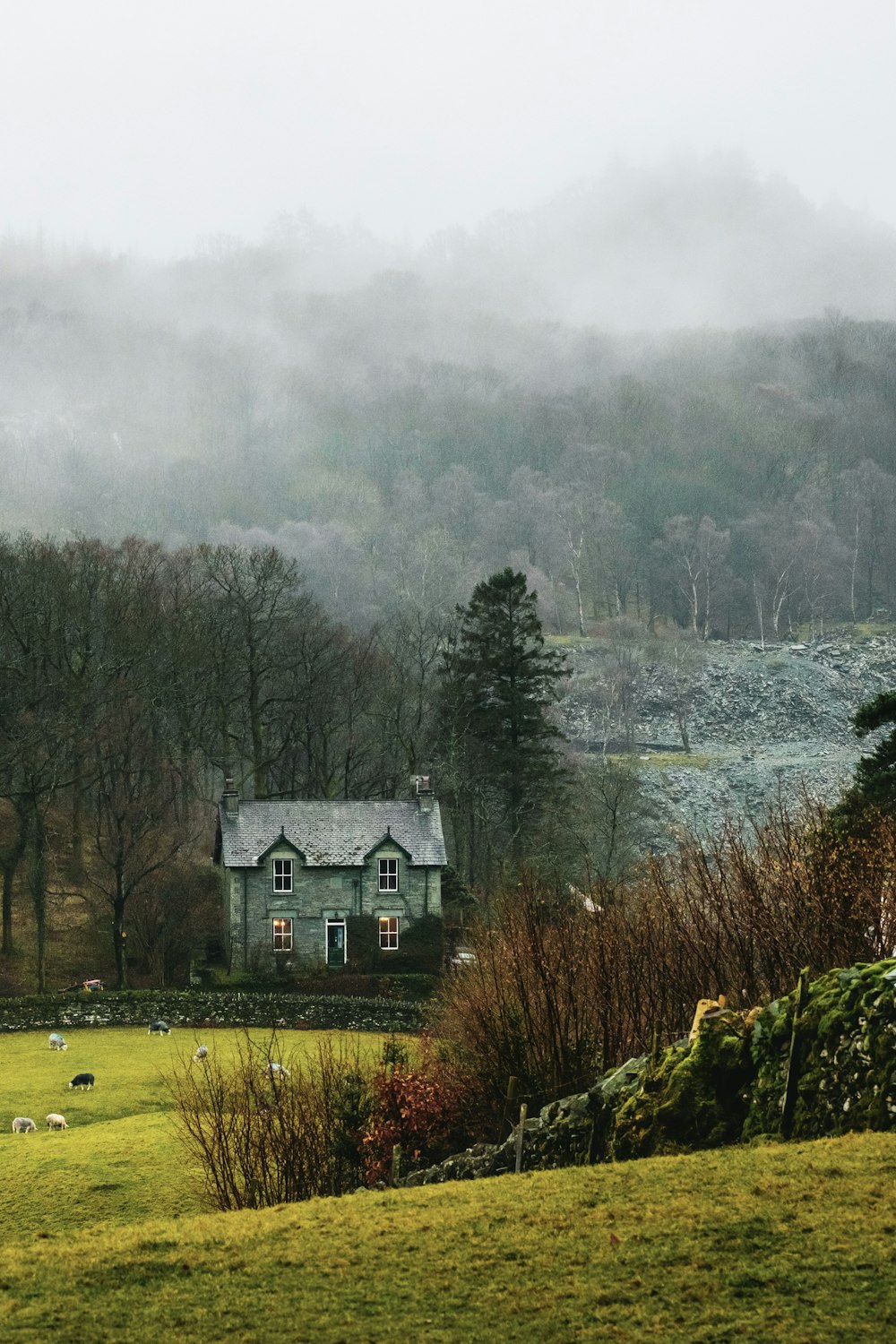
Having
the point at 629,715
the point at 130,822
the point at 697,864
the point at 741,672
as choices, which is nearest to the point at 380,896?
the point at 130,822

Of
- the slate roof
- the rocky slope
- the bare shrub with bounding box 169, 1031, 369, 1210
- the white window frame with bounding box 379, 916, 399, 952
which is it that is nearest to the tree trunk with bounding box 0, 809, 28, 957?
the slate roof

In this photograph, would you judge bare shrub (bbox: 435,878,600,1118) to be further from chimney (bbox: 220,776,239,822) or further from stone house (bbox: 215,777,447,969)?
chimney (bbox: 220,776,239,822)

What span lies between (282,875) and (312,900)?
1.98 m

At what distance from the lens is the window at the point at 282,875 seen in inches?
2724

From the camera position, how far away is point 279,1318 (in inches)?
523

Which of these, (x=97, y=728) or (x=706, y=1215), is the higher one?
(x=97, y=728)

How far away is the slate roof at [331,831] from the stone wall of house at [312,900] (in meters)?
0.56

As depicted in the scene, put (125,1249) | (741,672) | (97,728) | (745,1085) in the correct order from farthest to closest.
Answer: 1. (741,672)
2. (97,728)
3. (745,1085)
4. (125,1249)

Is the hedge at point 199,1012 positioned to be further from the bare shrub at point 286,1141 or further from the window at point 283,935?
the bare shrub at point 286,1141

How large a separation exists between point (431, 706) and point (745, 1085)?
6836 cm

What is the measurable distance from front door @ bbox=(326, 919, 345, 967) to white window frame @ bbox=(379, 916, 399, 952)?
1.96 metres

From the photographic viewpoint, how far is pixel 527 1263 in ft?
47.5

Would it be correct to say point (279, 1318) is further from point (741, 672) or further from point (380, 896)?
point (741, 672)

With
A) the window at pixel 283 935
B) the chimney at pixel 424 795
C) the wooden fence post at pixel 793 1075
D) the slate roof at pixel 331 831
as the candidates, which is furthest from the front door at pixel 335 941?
the wooden fence post at pixel 793 1075
